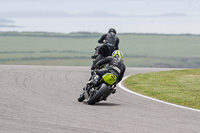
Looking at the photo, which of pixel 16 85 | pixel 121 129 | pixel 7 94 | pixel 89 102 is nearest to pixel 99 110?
pixel 89 102

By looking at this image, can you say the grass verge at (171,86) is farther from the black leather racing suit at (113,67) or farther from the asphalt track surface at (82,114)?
the black leather racing suit at (113,67)

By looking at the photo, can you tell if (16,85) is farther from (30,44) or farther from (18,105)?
(30,44)

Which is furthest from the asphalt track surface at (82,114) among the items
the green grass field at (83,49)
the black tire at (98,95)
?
the green grass field at (83,49)

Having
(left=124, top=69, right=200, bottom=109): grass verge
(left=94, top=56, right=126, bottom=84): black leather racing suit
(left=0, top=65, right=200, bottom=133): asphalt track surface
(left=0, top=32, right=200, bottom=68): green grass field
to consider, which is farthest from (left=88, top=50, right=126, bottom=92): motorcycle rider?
(left=0, top=32, right=200, bottom=68): green grass field

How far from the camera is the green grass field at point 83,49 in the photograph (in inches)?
4589

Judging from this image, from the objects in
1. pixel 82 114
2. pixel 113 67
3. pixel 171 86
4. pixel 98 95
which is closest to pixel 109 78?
pixel 113 67

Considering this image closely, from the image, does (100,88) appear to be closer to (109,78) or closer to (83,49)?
(109,78)

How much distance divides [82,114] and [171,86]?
28.0ft

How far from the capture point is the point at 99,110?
1173cm

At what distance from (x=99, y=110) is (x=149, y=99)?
316cm

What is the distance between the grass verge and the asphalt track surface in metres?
0.97

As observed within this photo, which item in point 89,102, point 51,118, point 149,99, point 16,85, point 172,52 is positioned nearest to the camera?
point 51,118

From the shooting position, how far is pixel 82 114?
10.9 meters

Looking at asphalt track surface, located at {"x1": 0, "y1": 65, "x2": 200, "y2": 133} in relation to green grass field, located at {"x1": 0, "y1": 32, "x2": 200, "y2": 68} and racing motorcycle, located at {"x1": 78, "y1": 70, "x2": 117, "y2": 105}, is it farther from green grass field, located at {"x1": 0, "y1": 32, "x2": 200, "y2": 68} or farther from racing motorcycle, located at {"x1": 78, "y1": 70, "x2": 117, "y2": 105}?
green grass field, located at {"x1": 0, "y1": 32, "x2": 200, "y2": 68}
